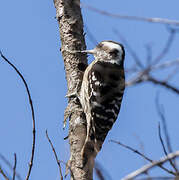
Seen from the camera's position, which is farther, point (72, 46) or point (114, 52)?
point (114, 52)

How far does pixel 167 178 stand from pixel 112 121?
370 centimetres

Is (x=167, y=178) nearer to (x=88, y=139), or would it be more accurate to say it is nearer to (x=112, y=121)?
(x=88, y=139)

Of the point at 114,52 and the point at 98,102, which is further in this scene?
the point at 114,52

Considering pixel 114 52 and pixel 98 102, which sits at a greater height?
pixel 114 52

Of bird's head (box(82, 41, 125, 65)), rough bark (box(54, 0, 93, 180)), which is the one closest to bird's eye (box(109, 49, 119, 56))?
bird's head (box(82, 41, 125, 65))

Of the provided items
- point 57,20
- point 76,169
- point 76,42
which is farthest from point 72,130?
point 57,20

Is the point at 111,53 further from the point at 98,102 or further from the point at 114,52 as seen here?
the point at 98,102

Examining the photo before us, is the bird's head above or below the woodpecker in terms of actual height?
above

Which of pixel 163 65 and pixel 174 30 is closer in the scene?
pixel 163 65

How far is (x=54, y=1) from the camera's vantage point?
19.3 ft

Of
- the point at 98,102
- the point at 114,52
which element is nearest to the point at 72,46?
the point at 98,102

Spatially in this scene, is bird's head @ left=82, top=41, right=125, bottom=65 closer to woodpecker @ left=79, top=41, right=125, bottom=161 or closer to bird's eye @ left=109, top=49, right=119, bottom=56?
bird's eye @ left=109, top=49, right=119, bottom=56

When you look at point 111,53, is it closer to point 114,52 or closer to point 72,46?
point 114,52

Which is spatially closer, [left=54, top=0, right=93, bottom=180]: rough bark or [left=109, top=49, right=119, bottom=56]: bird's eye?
[left=54, top=0, right=93, bottom=180]: rough bark
